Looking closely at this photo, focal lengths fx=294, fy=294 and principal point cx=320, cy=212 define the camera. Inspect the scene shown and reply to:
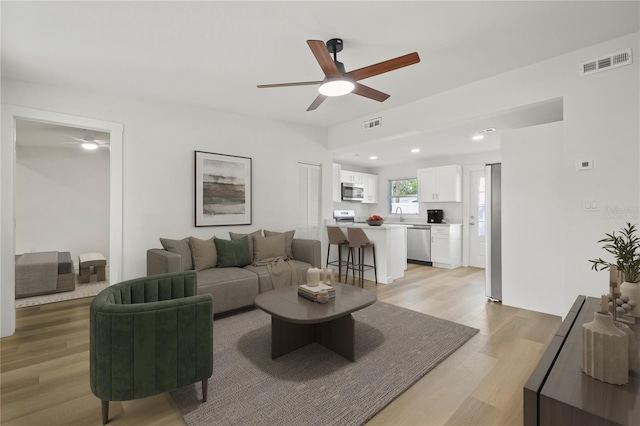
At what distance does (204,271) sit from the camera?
3.59 metres

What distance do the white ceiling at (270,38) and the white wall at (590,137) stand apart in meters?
0.19

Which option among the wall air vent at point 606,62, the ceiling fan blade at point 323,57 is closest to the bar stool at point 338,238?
the ceiling fan blade at point 323,57

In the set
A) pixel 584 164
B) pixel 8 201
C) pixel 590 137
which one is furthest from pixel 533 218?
pixel 8 201

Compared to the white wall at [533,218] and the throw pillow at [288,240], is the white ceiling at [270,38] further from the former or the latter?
the throw pillow at [288,240]

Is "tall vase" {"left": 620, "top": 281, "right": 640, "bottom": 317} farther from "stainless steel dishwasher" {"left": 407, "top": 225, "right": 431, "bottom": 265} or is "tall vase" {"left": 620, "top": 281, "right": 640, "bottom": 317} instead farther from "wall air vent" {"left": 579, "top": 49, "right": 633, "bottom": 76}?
"stainless steel dishwasher" {"left": 407, "top": 225, "right": 431, "bottom": 265}

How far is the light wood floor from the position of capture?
1753 mm

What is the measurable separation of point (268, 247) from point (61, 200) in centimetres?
505

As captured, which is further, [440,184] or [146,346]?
[440,184]

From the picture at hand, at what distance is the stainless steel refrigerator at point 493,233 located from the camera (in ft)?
12.7

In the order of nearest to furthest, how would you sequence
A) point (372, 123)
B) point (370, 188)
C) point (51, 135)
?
point (372, 123), point (51, 135), point (370, 188)

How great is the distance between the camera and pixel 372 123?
15.3 ft

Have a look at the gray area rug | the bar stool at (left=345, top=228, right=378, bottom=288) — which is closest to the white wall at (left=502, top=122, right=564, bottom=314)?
the gray area rug

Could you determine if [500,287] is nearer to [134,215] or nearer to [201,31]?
[201,31]

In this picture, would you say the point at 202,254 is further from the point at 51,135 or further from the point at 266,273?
the point at 51,135
